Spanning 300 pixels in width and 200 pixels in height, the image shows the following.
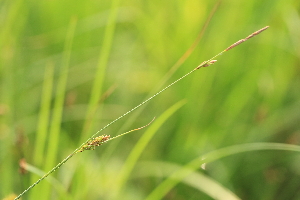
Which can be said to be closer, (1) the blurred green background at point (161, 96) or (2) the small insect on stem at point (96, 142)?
(2) the small insect on stem at point (96, 142)

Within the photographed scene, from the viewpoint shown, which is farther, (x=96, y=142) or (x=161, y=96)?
(x=161, y=96)

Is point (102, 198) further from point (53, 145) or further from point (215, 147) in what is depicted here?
point (215, 147)

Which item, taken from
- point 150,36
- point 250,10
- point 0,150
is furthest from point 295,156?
point 0,150

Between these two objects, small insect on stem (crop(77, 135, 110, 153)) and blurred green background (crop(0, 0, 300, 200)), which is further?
blurred green background (crop(0, 0, 300, 200))

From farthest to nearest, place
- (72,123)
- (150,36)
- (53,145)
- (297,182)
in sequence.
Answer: (150,36) → (72,123) → (297,182) → (53,145)

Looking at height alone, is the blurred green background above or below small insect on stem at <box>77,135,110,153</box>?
above

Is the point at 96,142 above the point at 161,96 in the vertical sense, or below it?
below

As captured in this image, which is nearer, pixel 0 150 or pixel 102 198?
pixel 102 198

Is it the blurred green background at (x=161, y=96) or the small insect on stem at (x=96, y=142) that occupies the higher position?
the blurred green background at (x=161, y=96)
